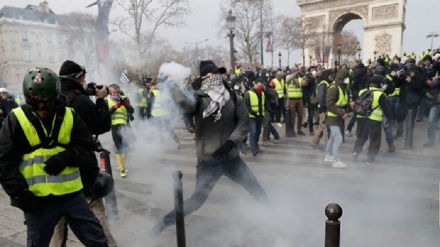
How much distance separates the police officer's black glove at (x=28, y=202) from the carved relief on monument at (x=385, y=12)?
170 ft

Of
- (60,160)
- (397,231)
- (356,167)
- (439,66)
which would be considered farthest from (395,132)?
(60,160)

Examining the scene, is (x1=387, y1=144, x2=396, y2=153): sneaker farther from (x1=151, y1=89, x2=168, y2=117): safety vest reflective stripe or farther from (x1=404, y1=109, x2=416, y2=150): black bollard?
(x1=151, y1=89, x2=168, y2=117): safety vest reflective stripe

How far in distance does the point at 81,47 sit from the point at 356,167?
10332 millimetres

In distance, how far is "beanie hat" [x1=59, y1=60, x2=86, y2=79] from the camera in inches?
110

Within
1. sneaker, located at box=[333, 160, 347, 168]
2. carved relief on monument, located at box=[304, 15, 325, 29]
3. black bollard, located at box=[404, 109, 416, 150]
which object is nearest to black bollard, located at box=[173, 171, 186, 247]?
sneaker, located at box=[333, 160, 347, 168]

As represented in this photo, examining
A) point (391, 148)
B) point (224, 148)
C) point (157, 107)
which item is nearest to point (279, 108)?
point (391, 148)

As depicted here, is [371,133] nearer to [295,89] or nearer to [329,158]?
[329,158]

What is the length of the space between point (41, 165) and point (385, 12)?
5251 cm

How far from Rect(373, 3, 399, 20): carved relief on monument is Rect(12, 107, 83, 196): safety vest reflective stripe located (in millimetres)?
51544

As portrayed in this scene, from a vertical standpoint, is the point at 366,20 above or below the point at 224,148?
above

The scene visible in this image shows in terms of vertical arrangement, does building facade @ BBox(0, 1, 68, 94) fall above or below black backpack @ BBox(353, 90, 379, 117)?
above

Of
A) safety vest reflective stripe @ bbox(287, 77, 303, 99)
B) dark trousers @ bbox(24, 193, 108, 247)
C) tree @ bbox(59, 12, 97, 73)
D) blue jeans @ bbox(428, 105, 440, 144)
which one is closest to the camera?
dark trousers @ bbox(24, 193, 108, 247)

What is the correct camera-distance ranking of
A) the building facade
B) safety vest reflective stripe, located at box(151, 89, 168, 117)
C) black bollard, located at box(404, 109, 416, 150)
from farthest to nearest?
the building facade
safety vest reflective stripe, located at box(151, 89, 168, 117)
black bollard, located at box(404, 109, 416, 150)

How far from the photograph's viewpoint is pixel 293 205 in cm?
448
